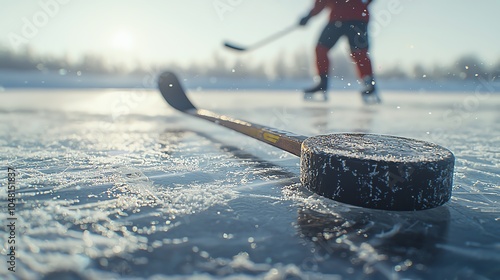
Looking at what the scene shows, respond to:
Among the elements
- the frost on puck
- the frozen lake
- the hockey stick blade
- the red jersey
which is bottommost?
the frozen lake

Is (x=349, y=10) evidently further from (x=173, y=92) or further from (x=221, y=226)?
(x=221, y=226)

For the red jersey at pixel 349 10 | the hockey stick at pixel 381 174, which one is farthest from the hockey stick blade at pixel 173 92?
the hockey stick at pixel 381 174

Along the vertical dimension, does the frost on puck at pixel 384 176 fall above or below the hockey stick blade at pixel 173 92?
below

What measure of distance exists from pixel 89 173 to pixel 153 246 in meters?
1.06

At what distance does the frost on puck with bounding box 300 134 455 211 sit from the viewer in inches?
52.2

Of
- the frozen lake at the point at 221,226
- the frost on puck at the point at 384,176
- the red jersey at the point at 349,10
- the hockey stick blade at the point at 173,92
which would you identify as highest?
the red jersey at the point at 349,10

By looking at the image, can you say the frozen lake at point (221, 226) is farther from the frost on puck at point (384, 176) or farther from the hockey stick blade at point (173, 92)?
the hockey stick blade at point (173, 92)

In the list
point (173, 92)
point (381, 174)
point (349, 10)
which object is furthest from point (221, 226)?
point (173, 92)

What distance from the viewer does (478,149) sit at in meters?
2.85

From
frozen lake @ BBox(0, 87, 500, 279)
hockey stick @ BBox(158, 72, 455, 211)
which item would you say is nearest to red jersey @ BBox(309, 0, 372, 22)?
frozen lake @ BBox(0, 87, 500, 279)

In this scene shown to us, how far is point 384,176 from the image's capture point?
1329mm

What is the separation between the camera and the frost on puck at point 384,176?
1.33m

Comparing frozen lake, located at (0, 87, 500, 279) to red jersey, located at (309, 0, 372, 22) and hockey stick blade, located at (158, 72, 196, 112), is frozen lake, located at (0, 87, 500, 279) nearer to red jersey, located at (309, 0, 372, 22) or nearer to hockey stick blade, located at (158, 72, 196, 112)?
red jersey, located at (309, 0, 372, 22)

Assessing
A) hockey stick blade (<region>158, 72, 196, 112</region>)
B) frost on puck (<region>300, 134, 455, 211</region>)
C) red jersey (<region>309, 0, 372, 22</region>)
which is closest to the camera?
frost on puck (<region>300, 134, 455, 211</region>)
